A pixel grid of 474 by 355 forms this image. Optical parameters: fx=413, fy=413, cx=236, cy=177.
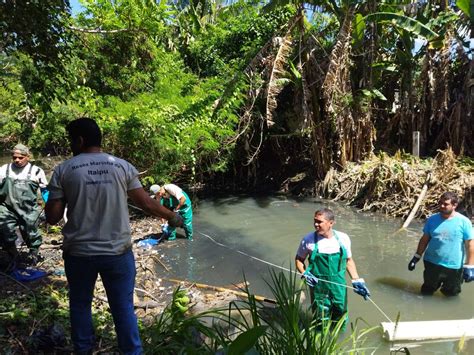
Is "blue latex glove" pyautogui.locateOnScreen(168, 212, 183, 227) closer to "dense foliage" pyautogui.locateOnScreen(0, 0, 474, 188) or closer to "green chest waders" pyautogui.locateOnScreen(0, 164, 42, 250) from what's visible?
"green chest waders" pyautogui.locateOnScreen(0, 164, 42, 250)

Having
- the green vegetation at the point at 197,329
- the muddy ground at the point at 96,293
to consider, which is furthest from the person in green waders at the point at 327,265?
the muddy ground at the point at 96,293

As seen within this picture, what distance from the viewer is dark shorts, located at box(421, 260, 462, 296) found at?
18.7 feet

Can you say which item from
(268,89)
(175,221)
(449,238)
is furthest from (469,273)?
(268,89)

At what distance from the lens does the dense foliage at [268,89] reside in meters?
10.6

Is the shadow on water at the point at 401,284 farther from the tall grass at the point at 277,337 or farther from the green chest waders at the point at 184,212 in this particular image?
the green chest waders at the point at 184,212

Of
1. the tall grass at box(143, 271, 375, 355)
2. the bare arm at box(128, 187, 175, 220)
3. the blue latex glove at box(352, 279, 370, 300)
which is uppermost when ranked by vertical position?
the bare arm at box(128, 187, 175, 220)

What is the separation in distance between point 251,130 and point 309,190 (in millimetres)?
2839

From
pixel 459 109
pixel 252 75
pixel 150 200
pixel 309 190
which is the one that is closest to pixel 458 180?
pixel 459 109

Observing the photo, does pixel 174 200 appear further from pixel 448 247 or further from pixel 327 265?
pixel 448 247

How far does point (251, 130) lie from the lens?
46.2ft

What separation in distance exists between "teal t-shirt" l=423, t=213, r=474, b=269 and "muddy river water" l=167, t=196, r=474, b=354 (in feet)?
2.30

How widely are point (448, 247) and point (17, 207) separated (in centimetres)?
592

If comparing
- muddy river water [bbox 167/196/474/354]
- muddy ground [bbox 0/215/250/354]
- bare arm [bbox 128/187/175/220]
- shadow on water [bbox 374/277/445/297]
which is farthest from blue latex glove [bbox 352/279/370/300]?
bare arm [bbox 128/187/175/220]

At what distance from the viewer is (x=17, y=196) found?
18.8 ft
